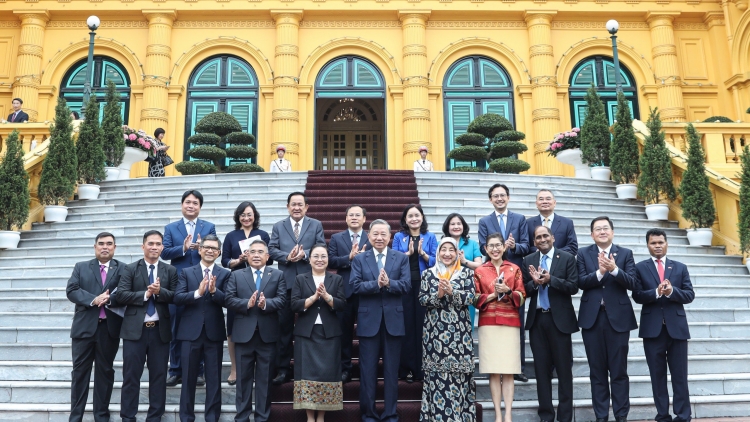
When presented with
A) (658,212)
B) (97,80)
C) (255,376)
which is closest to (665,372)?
(255,376)

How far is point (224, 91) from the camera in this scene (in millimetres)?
18844

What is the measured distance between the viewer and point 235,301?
5.54 metres

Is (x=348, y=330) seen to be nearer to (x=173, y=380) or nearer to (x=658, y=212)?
(x=173, y=380)

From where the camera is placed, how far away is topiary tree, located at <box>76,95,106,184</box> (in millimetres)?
11281

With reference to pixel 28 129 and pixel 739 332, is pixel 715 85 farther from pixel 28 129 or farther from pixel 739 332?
pixel 28 129

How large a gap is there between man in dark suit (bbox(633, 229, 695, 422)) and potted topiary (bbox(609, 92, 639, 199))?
5.80m

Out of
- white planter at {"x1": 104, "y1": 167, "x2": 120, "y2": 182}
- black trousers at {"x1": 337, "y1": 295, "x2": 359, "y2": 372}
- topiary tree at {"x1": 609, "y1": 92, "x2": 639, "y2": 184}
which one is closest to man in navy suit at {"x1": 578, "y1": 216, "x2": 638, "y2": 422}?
black trousers at {"x1": 337, "y1": 295, "x2": 359, "y2": 372}

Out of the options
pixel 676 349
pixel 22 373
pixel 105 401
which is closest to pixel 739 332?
pixel 676 349

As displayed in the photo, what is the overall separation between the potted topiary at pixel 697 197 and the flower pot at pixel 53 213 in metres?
9.84

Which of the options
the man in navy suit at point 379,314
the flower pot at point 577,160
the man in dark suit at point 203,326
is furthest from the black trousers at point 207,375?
the flower pot at point 577,160

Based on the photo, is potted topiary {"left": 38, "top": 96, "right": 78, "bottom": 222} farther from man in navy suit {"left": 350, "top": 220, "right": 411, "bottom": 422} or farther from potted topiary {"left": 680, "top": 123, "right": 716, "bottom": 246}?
potted topiary {"left": 680, "top": 123, "right": 716, "bottom": 246}

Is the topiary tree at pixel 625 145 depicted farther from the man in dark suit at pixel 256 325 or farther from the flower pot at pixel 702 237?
the man in dark suit at pixel 256 325

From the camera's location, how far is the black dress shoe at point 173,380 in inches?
236

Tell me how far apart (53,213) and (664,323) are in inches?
360
